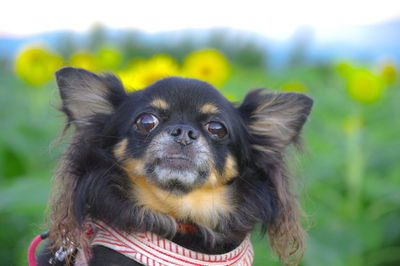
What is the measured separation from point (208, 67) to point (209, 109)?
1.80m

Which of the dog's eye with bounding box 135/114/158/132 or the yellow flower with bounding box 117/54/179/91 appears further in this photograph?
the yellow flower with bounding box 117/54/179/91

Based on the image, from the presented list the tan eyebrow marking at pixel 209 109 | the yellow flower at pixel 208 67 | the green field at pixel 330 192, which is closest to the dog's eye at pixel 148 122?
the tan eyebrow marking at pixel 209 109

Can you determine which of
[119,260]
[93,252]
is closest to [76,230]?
[93,252]

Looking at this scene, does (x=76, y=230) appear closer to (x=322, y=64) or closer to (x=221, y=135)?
(x=221, y=135)

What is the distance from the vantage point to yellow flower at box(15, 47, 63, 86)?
540 centimetres

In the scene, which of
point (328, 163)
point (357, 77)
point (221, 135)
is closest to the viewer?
point (221, 135)

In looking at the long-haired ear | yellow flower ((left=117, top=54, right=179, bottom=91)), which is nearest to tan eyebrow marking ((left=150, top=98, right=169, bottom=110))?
the long-haired ear

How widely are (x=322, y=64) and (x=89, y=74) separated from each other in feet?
49.6

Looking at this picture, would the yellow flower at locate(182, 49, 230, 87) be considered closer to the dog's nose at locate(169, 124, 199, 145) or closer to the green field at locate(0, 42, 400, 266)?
the green field at locate(0, 42, 400, 266)

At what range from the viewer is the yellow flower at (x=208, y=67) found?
429cm

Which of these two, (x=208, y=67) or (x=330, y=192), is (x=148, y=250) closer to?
(x=208, y=67)

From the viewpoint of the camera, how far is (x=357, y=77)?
4.33 metres

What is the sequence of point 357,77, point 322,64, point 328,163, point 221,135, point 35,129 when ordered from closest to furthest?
point 221,135 → point 357,77 → point 328,163 → point 35,129 → point 322,64

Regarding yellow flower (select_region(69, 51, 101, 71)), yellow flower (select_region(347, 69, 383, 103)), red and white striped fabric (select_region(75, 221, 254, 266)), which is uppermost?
yellow flower (select_region(347, 69, 383, 103))
